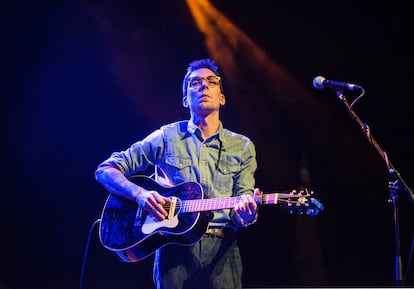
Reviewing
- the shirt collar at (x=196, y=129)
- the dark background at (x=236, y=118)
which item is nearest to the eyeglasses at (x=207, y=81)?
the shirt collar at (x=196, y=129)

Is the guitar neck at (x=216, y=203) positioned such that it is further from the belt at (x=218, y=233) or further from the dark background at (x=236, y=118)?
the dark background at (x=236, y=118)

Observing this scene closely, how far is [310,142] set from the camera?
4.98m

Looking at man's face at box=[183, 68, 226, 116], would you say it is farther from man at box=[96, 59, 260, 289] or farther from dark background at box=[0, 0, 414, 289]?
dark background at box=[0, 0, 414, 289]

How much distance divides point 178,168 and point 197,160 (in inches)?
5.8

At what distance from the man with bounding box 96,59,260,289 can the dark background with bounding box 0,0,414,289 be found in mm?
1432

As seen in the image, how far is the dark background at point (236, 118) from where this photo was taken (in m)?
4.73

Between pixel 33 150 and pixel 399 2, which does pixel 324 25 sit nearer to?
pixel 399 2

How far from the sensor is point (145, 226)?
323cm

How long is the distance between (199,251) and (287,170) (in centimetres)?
206

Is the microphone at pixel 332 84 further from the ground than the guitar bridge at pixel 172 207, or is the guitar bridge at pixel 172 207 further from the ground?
the microphone at pixel 332 84

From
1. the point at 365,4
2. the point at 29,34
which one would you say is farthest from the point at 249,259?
the point at 29,34

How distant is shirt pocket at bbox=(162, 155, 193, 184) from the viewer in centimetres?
338

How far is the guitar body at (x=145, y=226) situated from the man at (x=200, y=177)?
0.16 feet

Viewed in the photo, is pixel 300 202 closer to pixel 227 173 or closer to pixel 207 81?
pixel 227 173
